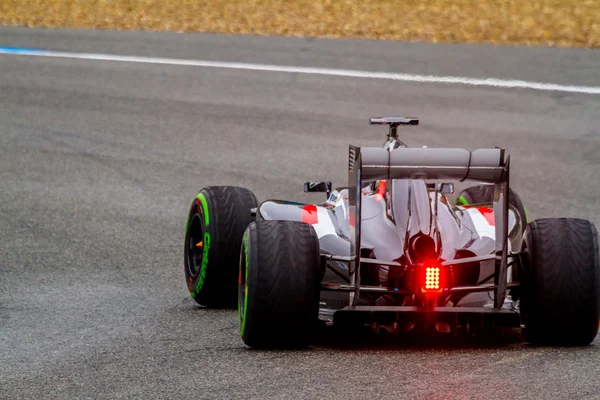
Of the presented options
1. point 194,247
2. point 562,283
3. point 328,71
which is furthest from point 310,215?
point 328,71

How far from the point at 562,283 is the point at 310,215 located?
1575 millimetres

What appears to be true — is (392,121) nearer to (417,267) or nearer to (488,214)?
(488,214)

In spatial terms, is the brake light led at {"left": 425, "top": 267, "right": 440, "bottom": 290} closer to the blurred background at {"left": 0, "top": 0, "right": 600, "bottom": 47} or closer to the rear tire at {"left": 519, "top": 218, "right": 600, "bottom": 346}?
the rear tire at {"left": 519, "top": 218, "right": 600, "bottom": 346}

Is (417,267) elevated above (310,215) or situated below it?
below

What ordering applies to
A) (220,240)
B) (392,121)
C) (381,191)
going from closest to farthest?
(381,191) → (392,121) → (220,240)

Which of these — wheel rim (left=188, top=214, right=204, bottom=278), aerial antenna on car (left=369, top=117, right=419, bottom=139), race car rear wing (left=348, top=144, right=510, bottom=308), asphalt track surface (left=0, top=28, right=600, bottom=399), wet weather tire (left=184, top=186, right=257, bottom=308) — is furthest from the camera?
wheel rim (left=188, top=214, right=204, bottom=278)

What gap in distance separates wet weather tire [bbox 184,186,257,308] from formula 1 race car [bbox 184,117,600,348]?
928 millimetres

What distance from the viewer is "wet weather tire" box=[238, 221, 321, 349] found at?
20.0ft

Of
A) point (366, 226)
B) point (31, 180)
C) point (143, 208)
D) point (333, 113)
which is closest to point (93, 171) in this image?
point (31, 180)

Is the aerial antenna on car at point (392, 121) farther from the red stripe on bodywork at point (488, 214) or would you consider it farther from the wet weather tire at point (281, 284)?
the wet weather tire at point (281, 284)

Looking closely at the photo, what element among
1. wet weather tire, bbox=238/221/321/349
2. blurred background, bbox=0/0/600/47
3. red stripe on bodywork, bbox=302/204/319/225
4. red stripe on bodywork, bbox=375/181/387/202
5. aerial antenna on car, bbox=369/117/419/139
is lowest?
wet weather tire, bbox=238/221/321/349

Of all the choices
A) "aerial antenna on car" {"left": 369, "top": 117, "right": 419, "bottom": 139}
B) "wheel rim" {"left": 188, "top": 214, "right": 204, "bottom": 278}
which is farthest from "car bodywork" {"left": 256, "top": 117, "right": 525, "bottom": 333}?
"wheel rim" {"left": 188, "top": 214, "right": 204, "bottom": 278}

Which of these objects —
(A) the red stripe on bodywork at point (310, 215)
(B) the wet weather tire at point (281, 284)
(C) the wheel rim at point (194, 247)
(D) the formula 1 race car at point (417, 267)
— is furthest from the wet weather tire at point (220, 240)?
(B) the wet weather tire at point (281, 284)

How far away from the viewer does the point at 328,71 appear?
1773 cm
